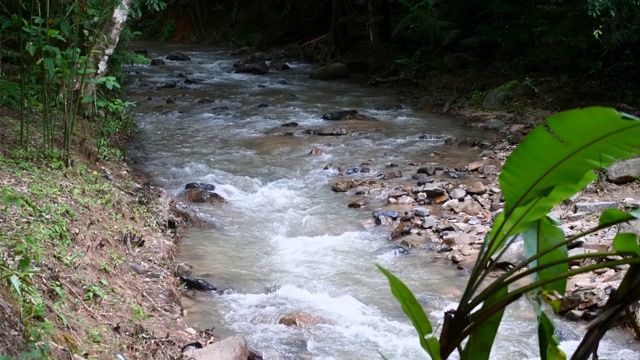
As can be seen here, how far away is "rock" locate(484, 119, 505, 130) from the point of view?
37.0ft

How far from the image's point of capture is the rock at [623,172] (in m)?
7.27

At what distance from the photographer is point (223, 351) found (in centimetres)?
393

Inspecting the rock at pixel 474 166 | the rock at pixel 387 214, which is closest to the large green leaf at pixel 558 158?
the rock at pixel 387 214

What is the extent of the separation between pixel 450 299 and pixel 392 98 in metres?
9.47

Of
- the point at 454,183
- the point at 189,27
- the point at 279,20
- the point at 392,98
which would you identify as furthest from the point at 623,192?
the point at 189,27

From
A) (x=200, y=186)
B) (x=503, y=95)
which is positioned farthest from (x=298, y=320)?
(x=503, y=95)

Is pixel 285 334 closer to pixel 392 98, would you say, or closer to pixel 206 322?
pixel 206 322

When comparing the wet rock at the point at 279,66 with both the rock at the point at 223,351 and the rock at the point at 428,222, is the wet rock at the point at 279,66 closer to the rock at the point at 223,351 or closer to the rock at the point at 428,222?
the rock at the point at 428,222

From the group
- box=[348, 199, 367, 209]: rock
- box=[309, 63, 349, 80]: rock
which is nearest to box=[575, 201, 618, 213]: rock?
box=[348, 199, 367, 209]: rock

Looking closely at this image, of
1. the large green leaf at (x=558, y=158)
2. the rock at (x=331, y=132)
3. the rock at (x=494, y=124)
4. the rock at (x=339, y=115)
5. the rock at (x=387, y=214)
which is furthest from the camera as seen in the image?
the rock at (x=339, y=115)

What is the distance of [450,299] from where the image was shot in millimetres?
5301

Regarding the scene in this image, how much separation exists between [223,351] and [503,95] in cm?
972

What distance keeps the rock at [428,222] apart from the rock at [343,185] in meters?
1.54

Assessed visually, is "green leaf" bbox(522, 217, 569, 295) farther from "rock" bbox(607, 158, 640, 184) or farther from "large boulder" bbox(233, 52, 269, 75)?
"large boulder" bbox(233, 52, 269, 75)
